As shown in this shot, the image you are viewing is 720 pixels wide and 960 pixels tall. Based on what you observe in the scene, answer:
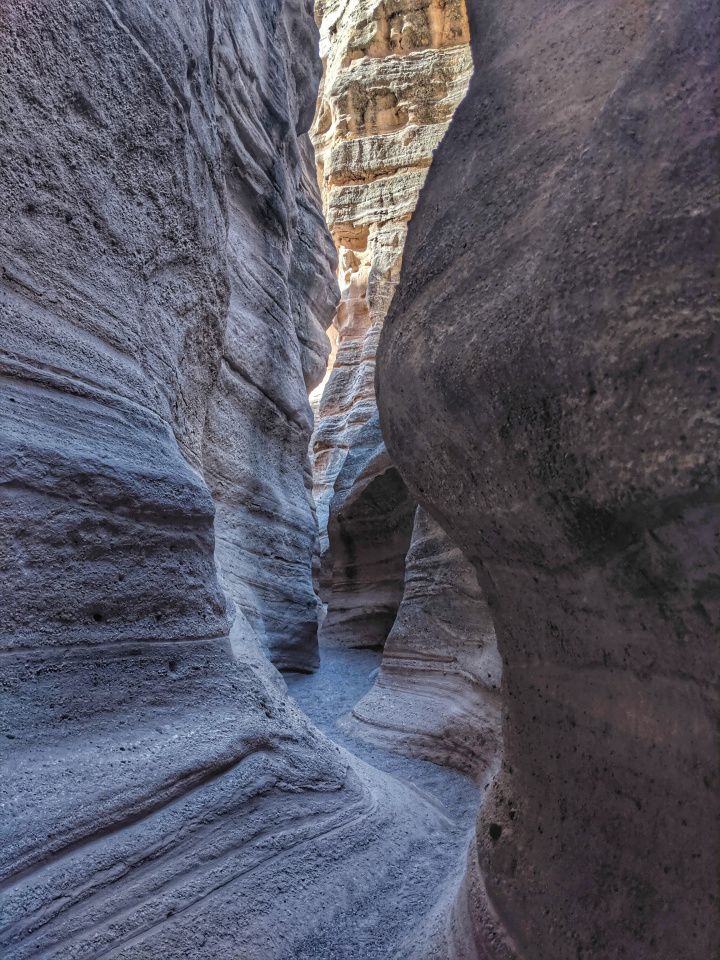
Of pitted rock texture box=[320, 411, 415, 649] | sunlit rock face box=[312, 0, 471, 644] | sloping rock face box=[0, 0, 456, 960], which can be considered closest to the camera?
sloping rock face box=[0, 0, 456, 960]

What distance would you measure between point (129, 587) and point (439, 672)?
2065mm

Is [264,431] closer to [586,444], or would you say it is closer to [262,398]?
[262,398]

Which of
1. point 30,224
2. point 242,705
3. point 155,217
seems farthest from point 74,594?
point 155,217

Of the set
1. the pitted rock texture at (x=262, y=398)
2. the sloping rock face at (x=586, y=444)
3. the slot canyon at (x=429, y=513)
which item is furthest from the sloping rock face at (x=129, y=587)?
the pitted rock texture at (x=262, y=398)

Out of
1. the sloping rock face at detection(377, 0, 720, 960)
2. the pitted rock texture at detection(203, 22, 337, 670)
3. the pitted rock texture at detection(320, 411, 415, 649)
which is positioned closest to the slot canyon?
the sloping rock face at detection(377, 0, 720, 960)

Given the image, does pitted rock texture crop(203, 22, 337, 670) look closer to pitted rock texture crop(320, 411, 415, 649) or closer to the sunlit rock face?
pitted rock texture crop(320, 411, 415, 649)

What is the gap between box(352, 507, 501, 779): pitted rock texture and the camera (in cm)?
296

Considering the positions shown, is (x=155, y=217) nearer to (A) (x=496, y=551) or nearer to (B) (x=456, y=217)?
(B) (x=456, y=217)

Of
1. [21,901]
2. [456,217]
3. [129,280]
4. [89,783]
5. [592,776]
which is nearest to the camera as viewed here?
[592,776]

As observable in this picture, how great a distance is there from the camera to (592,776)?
119cm

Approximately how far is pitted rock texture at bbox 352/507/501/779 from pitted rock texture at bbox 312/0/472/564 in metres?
7.11

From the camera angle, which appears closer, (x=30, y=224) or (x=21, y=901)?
(x=21, y=901)

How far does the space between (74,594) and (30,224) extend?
1.10 m

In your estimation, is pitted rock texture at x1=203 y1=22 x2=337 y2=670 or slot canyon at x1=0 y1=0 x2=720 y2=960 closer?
slot canyon at x1=0 y1=0 x2=720 y2=960
